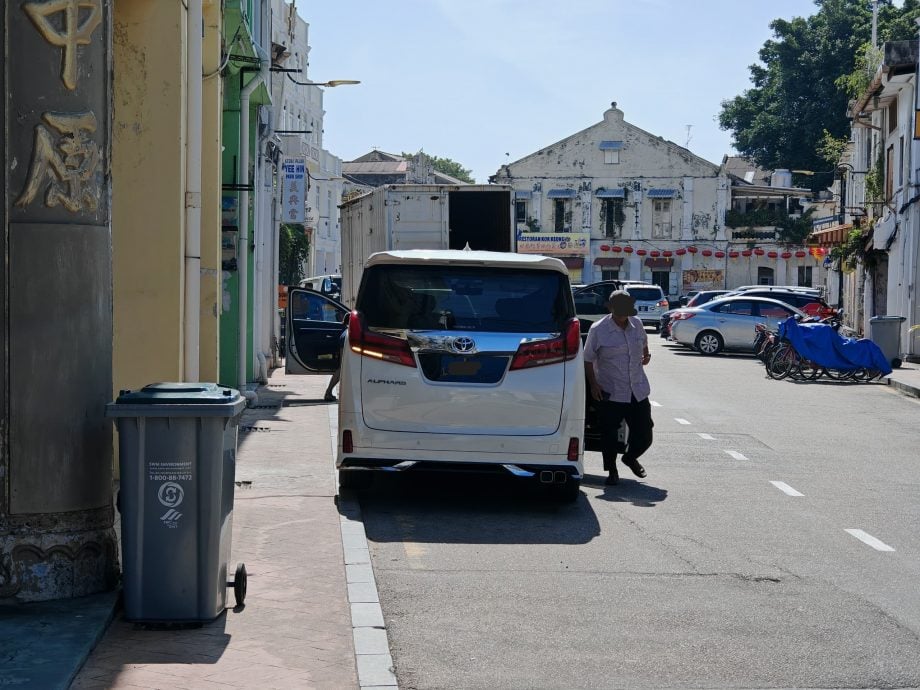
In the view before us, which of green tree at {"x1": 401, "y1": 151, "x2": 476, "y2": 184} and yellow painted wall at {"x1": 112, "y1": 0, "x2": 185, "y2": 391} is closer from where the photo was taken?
yellow painted wall at {"x1": 112, "y1": 0, "x2": 185, "y2": 391}

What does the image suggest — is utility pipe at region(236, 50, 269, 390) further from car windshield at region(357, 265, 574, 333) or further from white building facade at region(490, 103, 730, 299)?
white building facade at region(490, 103, 730, 299)

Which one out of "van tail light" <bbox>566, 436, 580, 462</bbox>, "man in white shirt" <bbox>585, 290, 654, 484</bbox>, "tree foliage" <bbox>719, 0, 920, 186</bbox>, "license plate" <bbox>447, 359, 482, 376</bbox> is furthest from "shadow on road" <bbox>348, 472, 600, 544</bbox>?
"tree foliage" <bbox>719, 0, 920, 186</bbox>

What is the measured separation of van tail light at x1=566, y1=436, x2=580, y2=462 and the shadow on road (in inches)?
18.3

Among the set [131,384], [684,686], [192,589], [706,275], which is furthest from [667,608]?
[706,275]

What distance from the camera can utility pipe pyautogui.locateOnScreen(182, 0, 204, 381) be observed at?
11609 mm

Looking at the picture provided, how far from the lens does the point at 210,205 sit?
46.4ft

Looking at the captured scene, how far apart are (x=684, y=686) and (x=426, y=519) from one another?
4.39m

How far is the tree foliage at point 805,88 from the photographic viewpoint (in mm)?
79375

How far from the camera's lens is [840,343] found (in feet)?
85.0

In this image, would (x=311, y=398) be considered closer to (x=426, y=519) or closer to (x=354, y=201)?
(x=354, y=201)

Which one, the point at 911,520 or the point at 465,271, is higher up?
the point at 465,271

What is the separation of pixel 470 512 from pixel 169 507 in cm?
420

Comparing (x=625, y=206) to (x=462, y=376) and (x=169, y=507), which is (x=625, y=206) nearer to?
(x=462, y=376)

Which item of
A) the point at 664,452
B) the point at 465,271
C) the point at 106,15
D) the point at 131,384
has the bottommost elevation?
the point at 664,452
